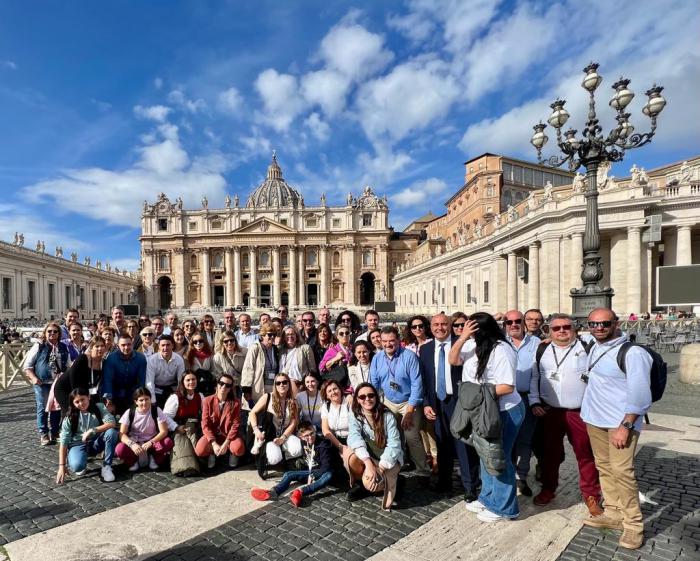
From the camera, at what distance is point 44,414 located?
6.05 m

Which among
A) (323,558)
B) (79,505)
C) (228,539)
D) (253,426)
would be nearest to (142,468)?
(79,505)

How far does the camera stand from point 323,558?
9.79 ft

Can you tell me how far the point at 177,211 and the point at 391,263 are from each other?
133 feet

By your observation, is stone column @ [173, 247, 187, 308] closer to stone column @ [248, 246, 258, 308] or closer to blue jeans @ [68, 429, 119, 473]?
stone column @ [248, 246, 258, 308]

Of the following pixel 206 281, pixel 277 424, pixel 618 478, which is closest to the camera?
pixel 618 478

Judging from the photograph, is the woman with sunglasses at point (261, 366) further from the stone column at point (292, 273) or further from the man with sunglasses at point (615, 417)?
the stone column at point (292, 273)

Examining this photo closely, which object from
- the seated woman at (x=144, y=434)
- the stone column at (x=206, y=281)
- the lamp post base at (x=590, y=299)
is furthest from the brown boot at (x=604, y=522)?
the stone column at (x=206, y=281)

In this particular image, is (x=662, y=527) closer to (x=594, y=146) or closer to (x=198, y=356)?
(x=198, y=356)

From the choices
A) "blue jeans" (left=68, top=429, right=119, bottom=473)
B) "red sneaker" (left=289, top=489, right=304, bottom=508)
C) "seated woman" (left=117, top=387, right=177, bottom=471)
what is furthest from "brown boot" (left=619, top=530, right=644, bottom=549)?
"blue jeans" (left=68, top=429, right=119, bottom=473)

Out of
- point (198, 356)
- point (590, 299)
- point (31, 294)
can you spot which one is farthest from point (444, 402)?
point (31, 294)

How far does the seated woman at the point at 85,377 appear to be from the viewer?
15.6ft

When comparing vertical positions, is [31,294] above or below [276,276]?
below

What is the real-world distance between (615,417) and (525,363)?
34.1 inches

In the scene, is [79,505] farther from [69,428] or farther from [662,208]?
[662,208]
